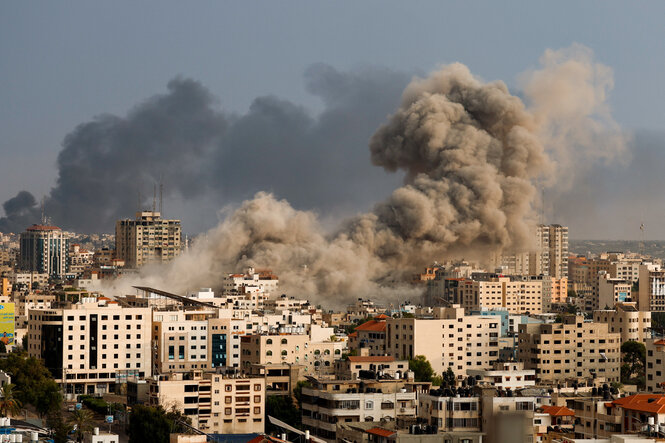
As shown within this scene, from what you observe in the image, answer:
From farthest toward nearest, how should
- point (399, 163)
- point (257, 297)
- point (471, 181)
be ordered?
1. point (399, 163)
2. point (471, 181)
3. point (257, 297)

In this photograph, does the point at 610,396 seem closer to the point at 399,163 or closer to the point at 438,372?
the point at 438,372

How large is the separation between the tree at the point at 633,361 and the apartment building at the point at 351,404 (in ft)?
43.4

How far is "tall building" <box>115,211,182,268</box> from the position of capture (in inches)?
4038

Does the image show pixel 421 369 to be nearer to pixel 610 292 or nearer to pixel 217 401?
pixel 217 401

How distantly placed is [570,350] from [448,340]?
13.6 feet

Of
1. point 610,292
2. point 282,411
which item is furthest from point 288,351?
point 610,292

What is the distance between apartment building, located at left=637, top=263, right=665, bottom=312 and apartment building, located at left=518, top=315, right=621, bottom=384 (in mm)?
34303

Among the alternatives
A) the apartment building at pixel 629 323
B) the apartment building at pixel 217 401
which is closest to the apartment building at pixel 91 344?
the apartment building at pixel 217 401

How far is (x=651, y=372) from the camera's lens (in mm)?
39594

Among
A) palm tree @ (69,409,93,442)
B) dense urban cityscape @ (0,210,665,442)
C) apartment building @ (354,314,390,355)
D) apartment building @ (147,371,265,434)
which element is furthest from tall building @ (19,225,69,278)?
palm tree @ (69,409,93,442)

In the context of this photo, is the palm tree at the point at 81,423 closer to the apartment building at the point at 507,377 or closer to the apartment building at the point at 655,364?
the apartment building at the point at 507,377

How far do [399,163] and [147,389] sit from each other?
43.2 m

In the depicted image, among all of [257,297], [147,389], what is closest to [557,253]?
[257,297]

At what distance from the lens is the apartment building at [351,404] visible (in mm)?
30938
